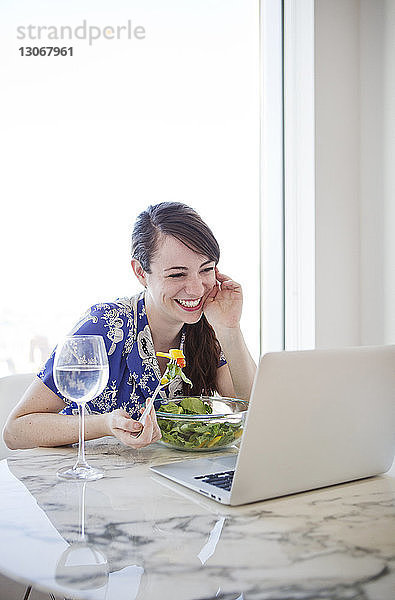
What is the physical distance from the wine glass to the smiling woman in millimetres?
329

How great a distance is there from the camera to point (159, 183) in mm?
2541

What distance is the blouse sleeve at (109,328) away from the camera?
1.57 meters

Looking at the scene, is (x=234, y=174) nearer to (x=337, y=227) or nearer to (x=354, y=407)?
(x=337, y=227)

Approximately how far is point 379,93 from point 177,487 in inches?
76.2

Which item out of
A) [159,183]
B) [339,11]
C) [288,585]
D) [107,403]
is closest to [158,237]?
[107,403]

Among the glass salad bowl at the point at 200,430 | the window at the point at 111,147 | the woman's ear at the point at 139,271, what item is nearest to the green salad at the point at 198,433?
the glass salad bowl at the point at 200,430

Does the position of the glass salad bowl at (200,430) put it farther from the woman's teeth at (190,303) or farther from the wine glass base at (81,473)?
the woman's teeth at (190,303)

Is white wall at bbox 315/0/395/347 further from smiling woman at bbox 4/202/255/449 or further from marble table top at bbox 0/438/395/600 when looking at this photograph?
marble table top at bbox 0/438/395/600

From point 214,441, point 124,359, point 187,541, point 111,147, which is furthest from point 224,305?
point 187,541

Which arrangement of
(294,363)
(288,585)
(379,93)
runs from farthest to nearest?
(379,93) < (294,363) < (288,585)

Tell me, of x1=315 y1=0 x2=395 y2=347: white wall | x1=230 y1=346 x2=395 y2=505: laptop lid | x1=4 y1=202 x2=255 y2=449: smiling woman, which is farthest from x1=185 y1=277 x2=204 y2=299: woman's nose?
x1=315 y1=0 x2=395 y2=347: white wall

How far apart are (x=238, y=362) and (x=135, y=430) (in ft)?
2.08

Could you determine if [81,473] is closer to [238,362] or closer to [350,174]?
[238,362]

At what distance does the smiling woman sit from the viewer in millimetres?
1581
